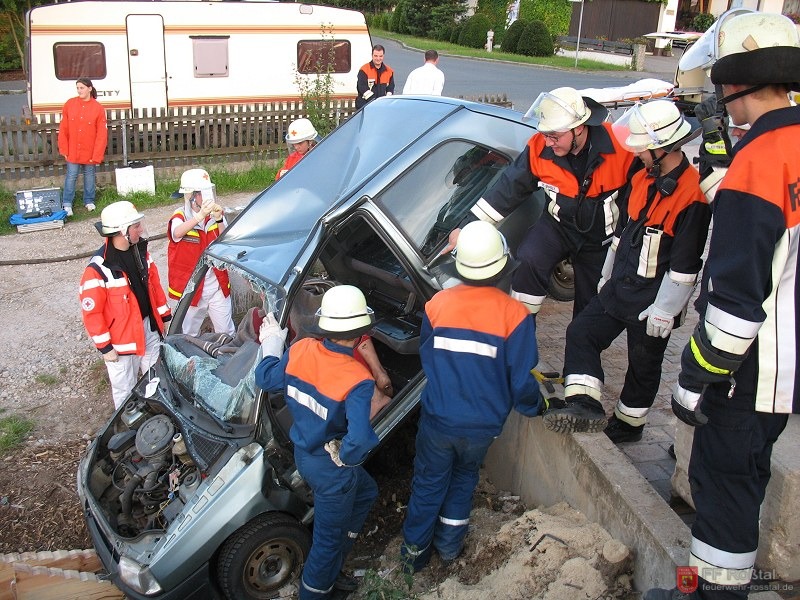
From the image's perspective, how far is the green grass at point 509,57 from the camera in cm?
2634

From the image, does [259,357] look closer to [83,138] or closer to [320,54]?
[83,138]

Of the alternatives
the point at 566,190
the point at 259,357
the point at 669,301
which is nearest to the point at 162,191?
the point at 259,357

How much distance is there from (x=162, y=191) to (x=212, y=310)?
19.5ft

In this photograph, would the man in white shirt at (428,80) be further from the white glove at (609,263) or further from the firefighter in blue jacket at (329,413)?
the firefighter in blue jacket at (329,413)

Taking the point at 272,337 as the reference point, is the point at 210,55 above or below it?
above

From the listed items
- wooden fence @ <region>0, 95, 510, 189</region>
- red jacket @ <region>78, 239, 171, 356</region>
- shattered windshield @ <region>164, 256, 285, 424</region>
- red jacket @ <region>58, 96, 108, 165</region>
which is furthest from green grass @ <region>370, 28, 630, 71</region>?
shattered windshield @ <region>164, 256, 285, 424</region>

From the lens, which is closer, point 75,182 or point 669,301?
point 669,301

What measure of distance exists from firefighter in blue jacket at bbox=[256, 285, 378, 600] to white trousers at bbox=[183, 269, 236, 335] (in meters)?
2.26

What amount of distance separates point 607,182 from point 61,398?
4.71m

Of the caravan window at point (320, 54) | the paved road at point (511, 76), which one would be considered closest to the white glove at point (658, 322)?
the caravan window at point (320, 54)

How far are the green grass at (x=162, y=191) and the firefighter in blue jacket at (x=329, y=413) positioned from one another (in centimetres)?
776

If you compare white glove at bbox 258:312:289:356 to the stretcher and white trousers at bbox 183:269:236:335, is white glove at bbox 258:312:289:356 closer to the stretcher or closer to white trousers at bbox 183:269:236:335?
white trousers at bbox 183:269:236:335

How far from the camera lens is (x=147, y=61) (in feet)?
40.8

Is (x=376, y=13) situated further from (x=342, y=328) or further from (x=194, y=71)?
(x=342, y=328)
